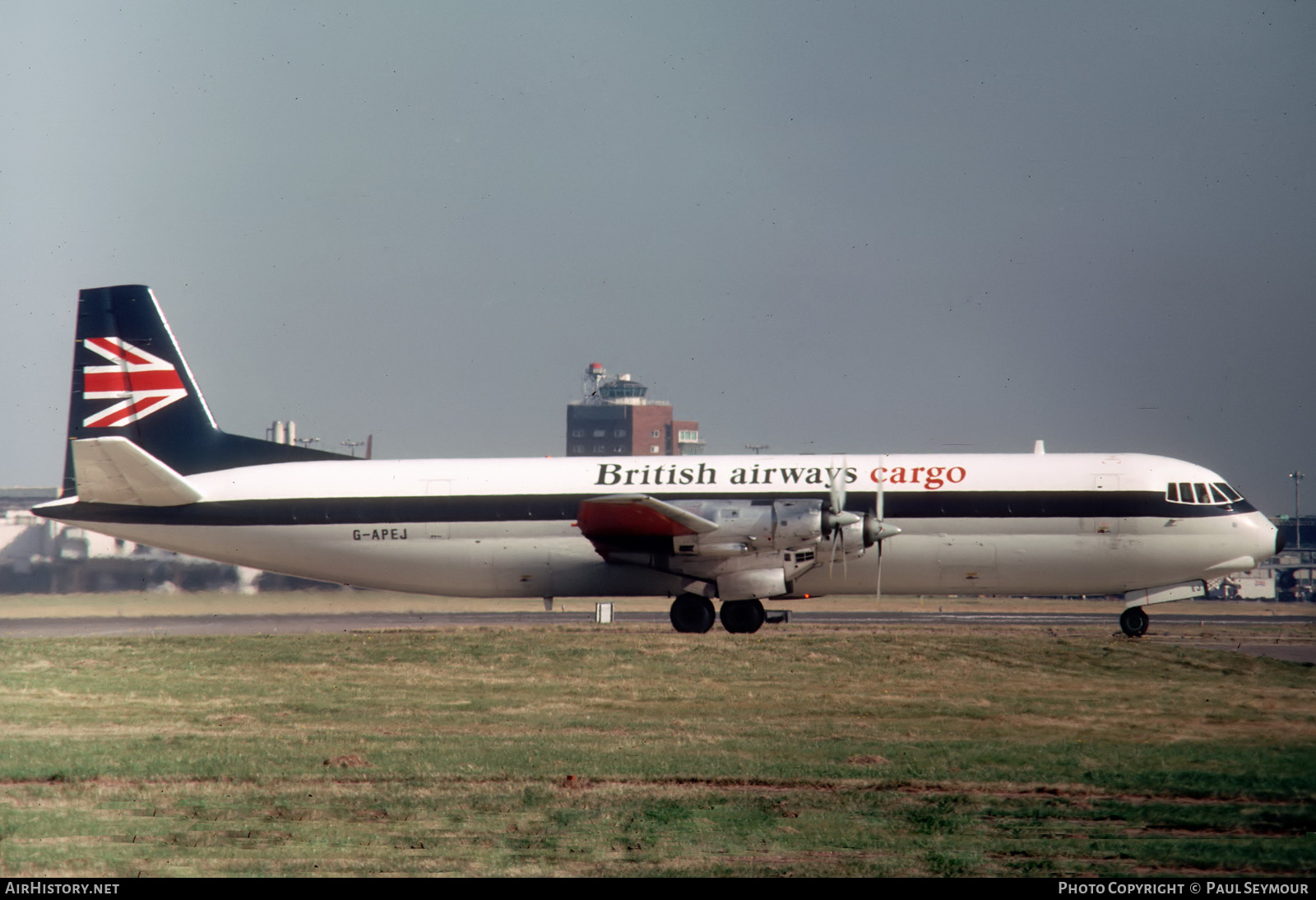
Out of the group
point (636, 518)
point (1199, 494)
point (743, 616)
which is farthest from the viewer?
point (743, 616)

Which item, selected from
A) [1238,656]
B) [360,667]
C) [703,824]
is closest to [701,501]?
[360,667]

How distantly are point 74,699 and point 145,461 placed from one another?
1256 cm

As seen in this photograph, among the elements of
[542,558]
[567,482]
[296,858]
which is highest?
[567,482]

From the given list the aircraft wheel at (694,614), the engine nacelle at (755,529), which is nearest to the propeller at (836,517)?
the engine nacelle at (755,529)

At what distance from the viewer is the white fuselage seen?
33.0 metres

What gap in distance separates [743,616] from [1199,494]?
12979mm

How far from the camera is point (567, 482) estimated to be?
113 ft

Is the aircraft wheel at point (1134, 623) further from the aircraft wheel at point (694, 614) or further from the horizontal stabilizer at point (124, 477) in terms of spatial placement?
the horizontal stabilizer at point (124, 477)

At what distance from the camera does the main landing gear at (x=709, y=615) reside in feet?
110

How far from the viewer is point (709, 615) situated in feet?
110

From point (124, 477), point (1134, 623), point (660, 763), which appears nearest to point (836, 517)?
point (1134, 623)

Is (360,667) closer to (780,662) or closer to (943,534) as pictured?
(780,662)

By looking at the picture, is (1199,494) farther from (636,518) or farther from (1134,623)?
(636,518)

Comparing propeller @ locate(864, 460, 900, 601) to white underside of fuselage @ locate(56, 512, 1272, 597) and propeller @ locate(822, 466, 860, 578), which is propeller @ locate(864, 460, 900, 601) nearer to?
propeller @ locate(822, 466, 860, 578)
